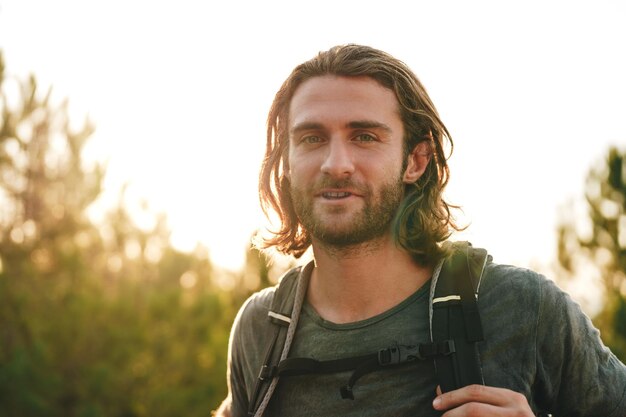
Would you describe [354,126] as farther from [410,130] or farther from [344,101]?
[410,130]

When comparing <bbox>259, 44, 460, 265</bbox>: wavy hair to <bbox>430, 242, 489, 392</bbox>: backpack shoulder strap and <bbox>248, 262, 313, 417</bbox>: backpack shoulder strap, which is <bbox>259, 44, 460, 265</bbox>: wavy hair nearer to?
<bbox>430, 242, 489, 392</bbox>: backpack shoulder strap

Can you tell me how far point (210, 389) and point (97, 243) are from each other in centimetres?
337

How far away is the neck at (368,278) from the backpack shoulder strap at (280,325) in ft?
0.41

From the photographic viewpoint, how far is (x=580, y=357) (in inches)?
84.7

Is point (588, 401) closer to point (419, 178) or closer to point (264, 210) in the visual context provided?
point (419, 178)

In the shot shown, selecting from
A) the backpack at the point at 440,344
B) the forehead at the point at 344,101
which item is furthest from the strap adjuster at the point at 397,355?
the forehead at the point at 344,101

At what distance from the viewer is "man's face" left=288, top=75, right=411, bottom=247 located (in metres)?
2.35

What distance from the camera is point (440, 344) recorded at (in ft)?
7.02

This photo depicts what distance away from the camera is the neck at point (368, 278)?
2.46 m

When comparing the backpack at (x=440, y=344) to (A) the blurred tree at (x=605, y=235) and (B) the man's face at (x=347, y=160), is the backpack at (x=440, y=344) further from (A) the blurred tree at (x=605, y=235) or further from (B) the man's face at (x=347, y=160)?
(A) the blurred tree at (x=605, y=235)

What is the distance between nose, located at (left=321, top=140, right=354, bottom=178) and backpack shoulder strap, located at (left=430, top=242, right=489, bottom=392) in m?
0.45

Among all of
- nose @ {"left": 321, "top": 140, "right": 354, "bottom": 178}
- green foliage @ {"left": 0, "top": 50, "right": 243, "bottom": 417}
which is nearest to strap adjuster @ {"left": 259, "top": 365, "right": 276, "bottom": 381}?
nose @ {"left": 321, "top": 140, "right": 354, "bottom": 178}

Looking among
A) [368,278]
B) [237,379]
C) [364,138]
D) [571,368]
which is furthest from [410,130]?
[237,379]

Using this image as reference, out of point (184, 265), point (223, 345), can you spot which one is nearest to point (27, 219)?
point (184, 265)
